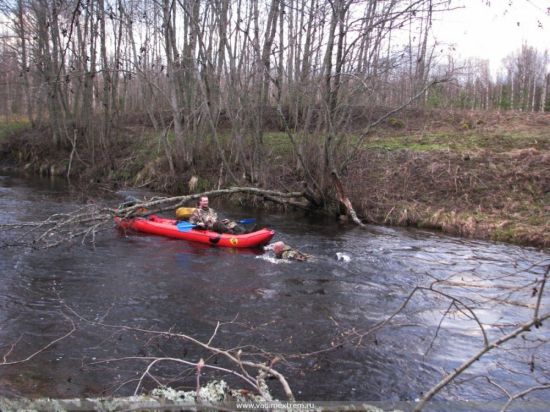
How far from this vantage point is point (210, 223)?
1088 cm

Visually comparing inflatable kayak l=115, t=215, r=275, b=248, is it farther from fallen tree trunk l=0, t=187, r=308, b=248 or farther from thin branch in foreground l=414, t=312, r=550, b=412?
thin branch in foreground l=414, t=312, r=550, b=412

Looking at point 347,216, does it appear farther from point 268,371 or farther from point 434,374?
point 268,371

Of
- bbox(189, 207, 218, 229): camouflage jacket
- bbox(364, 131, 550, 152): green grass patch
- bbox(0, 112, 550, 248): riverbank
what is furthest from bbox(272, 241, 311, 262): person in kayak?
bbox(364, 131, 550, 152): green grass patch

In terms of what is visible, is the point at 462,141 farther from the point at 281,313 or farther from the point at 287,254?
the point at 281,313

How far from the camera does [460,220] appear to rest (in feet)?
40.2

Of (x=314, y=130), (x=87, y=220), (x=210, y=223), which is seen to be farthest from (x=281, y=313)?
(x=314, y=130)

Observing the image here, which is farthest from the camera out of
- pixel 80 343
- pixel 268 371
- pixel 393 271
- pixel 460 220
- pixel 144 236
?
pixel 460 220

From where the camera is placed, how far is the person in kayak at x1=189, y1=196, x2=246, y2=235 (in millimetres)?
10656

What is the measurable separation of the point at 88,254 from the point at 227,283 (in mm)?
2981

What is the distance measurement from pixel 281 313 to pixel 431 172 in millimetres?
9463

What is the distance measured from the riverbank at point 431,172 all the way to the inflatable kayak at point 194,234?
4171 millimetres

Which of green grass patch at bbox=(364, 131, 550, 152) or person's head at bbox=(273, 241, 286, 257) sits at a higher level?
green grass patch at bbox=(364, 131, 550, 152)

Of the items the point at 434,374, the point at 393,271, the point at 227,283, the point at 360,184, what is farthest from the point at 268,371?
the point at 360,184

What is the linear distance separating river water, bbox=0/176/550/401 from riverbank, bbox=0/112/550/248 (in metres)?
1.53
